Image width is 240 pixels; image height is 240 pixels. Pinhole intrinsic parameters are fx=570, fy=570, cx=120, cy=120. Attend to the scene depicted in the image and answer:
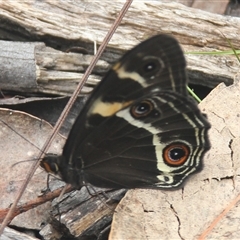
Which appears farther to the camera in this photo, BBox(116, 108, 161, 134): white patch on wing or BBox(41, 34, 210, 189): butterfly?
BBox(116, 108, 161, 134): white patch on wing

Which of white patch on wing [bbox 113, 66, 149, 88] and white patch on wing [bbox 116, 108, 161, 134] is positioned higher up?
white patch on wing [bbox 113, 66, 149, 88]

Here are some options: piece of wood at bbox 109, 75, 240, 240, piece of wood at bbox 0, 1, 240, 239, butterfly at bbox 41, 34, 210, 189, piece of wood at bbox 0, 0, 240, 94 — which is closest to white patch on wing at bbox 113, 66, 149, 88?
butterfly at bbox 41, 34, 210, 189

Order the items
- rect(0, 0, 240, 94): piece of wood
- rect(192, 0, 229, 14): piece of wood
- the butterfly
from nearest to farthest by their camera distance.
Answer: the butterfly → rect(0, 0, 240, 94): piece of wood → rect(192, 0, 229, 14): piece of wood

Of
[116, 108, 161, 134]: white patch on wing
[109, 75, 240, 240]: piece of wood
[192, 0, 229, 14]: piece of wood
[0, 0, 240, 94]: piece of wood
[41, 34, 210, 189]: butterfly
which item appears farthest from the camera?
[192, 0, 229, 14]: piece of wood

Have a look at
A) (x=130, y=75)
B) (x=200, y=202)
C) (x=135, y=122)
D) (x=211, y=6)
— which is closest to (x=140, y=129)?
(x=135, y=122)

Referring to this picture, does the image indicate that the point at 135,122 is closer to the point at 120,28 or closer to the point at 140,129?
the point at 140,129

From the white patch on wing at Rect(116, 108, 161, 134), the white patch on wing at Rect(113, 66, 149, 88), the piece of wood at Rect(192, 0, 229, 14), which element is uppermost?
the white patch on wing at Rect(113, 66, 149, 88)

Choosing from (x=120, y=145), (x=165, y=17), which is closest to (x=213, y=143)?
(x=120, y=145)

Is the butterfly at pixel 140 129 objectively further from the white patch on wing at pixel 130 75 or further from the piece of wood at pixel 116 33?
the piece of wood at pixel 116 33

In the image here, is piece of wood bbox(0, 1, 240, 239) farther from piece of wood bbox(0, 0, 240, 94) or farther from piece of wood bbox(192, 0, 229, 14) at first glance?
piece of wood bbox(192, 0, 229, 14)
